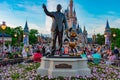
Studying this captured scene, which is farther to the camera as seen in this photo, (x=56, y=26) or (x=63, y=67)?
(x=56, y=26)

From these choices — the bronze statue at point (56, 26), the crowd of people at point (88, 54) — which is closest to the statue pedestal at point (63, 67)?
the bronze statue at point (56, 26)

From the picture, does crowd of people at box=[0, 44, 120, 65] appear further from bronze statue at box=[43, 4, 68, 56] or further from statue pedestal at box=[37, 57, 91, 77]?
statue pedestal at box=[37, 57, 91, 77]

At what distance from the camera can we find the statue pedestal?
544 inches

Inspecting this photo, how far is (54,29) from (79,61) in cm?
233

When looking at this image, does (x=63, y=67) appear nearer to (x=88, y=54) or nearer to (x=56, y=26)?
(x=56, y=26)

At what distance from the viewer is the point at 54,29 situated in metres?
15.4

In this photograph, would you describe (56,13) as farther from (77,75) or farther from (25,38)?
(25,38)

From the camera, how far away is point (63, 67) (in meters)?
14.0

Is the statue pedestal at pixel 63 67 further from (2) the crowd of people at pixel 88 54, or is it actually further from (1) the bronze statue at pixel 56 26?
(2) the crowd of people at pixel 88 54

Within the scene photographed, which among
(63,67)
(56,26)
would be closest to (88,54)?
(56,26)

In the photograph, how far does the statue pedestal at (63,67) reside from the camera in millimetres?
13828

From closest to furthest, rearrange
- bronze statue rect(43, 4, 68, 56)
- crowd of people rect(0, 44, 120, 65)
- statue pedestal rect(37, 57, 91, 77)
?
statue pedestal rect(37, 57, 91, 77), bronze statue rect(43, 4, 68, 56), crowd of people rect(0, 44, 120, 65)

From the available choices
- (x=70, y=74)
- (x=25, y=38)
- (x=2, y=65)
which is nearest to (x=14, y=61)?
(x=2, y=65)

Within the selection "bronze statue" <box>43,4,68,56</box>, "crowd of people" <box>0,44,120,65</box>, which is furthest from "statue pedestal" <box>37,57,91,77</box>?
"crowd of people" <box>0,44,120,65</box>
